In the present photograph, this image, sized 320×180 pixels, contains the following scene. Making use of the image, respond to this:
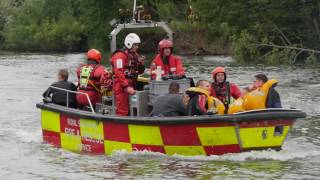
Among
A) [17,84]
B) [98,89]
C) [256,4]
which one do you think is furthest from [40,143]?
[256,4]

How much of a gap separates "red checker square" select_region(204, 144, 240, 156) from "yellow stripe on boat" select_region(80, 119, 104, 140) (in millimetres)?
2014

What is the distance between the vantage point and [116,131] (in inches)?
498

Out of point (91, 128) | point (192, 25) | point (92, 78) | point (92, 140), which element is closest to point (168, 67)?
point (92, 78)

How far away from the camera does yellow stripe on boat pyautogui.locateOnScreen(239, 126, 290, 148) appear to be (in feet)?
37.9

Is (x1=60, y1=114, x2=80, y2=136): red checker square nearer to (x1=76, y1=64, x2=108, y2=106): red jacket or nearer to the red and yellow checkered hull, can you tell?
the red and yellow checkered hull

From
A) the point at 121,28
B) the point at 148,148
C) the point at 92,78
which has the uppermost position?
the point at 121,28

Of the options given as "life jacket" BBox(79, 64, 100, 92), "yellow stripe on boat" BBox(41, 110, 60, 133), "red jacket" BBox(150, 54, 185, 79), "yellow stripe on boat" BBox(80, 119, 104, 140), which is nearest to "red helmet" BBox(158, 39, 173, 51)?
"red jacket" BBox(150, 54, 185, 79)

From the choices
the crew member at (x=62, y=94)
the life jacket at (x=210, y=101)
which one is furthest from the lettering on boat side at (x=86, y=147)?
the life jacket at (x=210, y=101)

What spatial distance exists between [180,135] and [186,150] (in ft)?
0.93

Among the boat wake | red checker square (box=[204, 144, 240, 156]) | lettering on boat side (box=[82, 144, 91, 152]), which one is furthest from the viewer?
lettering on boat side (box=[82, 144, 91, 152])

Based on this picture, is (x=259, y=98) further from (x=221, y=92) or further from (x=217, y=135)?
(x=217, y=135)

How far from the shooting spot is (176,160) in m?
12.1

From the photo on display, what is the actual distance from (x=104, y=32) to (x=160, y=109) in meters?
42.3

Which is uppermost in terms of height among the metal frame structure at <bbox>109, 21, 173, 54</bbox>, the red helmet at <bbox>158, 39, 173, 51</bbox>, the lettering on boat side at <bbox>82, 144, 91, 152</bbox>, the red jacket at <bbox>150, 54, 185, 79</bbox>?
the metal frame structure at <bbox>109, 21, 173, 54</bbox>
